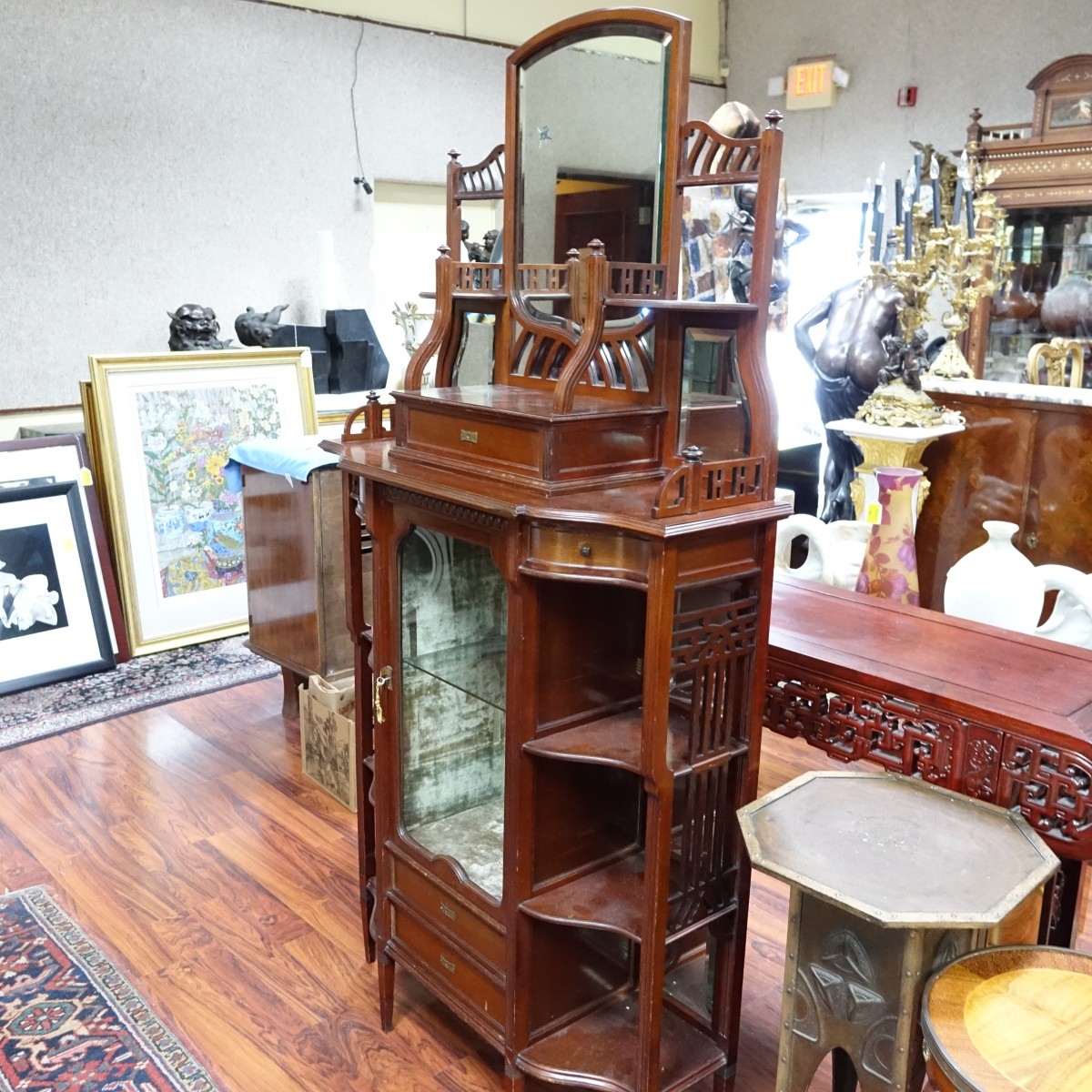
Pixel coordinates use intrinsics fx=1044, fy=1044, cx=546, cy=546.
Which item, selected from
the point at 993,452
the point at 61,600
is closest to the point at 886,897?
the point at 993,452

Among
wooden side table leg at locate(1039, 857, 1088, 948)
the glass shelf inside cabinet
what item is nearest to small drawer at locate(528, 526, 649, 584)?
the glass shelf inside cabinet

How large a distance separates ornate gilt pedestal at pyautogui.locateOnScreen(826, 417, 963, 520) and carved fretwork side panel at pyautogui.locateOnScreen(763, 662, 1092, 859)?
60.5 inches

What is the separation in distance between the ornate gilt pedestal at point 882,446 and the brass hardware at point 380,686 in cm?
194

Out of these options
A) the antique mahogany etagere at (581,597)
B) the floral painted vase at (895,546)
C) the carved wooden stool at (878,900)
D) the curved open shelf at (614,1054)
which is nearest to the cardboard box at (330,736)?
the antique mahogany etagere at (581,597)

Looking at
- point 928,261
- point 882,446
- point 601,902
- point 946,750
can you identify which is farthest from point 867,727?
point 928,261

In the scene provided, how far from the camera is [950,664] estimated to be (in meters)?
1.87

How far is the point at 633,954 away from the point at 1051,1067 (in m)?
0.89

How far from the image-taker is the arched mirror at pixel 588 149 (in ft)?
5.57

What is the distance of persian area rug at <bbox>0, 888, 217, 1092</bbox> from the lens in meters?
1.98

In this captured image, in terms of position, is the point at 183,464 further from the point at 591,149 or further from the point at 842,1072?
the point at 842,1072

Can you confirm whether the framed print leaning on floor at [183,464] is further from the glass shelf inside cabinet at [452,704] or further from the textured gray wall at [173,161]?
the glass shelf inside cabinet at [452,704]

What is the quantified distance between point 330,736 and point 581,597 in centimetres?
152

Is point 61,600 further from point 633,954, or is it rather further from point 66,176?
point 633,954

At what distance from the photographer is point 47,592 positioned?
381 centimetres
